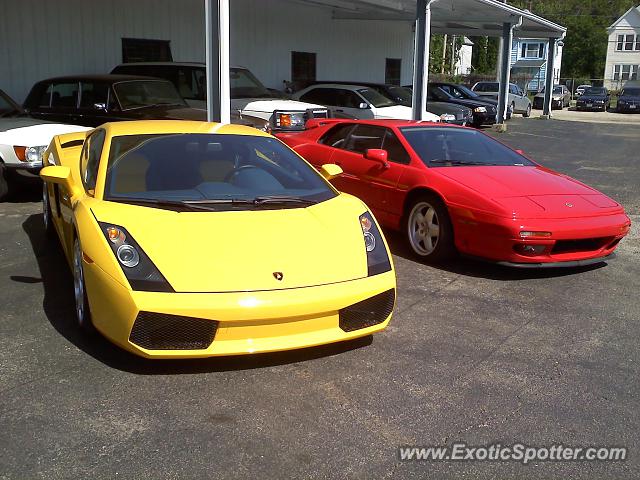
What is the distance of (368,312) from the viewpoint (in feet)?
12.0

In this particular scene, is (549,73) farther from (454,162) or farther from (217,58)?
(454,162)

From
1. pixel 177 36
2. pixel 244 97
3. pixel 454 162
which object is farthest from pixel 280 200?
pixel 177 36

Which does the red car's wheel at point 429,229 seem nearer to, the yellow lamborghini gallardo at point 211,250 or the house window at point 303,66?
the yellow lamborghini gallardo at point 211,250

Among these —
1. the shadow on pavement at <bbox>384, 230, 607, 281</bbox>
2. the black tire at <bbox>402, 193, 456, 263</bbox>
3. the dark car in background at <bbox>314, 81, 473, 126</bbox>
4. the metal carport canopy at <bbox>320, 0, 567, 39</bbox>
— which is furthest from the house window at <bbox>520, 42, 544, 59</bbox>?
the black tire at <bbox>402, 193, 456, 263</bbox>

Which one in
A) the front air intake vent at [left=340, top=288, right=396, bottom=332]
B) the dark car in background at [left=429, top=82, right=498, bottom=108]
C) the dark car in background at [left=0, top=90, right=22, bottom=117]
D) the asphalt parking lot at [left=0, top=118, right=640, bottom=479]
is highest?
the dark car in background at [left=429, top=82, right=498, bottom=108]

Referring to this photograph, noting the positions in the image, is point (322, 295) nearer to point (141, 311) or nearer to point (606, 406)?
point (141, 311)

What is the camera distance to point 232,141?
4.76 metres

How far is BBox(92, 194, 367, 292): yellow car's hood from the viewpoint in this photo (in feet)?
11.2

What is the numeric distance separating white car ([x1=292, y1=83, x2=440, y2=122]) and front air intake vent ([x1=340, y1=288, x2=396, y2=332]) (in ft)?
37.4

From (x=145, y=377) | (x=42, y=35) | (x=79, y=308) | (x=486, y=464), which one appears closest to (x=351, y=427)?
(x=486, y=464)

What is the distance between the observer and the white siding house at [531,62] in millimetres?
61688

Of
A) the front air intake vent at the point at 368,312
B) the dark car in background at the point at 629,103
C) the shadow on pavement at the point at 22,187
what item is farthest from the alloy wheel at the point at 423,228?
the dark car in background at the point at 629,103

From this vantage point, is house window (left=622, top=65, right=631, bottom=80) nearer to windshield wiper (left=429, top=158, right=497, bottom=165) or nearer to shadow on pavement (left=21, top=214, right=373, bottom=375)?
windshield wiper (left=429, top=158, right=497, bottom=165)

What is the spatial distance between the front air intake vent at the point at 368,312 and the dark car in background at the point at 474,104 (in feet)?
64.7
